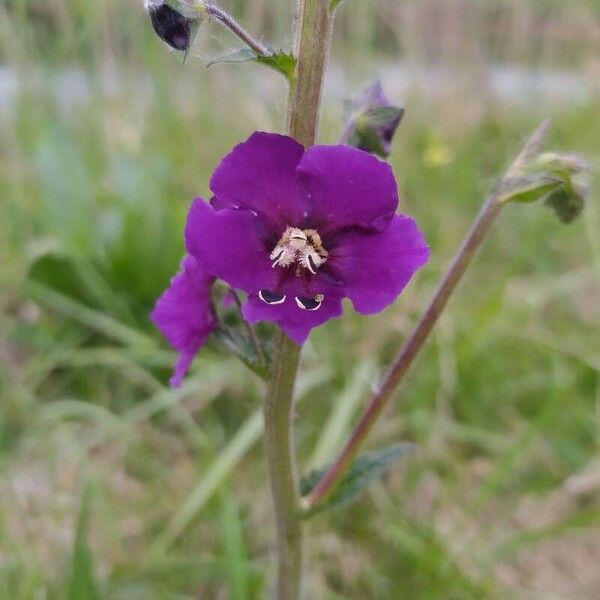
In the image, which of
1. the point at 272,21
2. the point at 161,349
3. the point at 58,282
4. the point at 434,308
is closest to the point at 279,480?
the point at 434,308

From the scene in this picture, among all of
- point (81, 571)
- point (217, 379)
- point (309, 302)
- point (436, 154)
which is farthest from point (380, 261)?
point (436, 154)

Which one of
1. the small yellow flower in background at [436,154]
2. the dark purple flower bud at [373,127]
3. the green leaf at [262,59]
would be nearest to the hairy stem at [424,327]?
the dark purple flower bud at [373,127]

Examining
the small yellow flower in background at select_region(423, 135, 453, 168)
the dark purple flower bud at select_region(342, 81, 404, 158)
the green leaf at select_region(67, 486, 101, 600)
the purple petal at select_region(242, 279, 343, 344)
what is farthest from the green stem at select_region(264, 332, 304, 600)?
the small yellow flower in background at select_region(423, 135, 453, 168)

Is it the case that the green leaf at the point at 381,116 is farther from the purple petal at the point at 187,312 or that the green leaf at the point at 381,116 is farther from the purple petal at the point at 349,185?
the purple petal at the point at 187,312

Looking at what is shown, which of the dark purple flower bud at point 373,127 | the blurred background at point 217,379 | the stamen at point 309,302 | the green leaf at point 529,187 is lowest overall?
the blurred background at point 217,379

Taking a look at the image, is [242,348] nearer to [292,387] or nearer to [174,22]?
[292,387]

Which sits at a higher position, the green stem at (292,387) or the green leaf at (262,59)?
the green leaf at (262,59)

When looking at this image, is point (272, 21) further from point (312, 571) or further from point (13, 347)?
point (312, 571)
